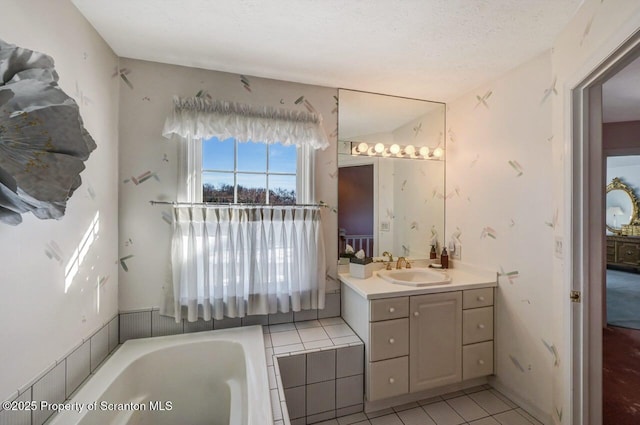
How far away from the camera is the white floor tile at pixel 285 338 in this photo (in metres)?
1.68

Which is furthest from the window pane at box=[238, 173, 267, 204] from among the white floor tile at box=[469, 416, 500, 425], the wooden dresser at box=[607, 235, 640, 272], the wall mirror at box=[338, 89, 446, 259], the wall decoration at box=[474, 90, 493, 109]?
the wooden dresser at box=[607, 235, 640, 272]

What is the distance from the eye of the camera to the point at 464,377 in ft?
5.87

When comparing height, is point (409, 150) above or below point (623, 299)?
above

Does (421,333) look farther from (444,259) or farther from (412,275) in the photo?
(444,259)

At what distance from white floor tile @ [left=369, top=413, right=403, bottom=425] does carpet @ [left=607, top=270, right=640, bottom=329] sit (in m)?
3.05

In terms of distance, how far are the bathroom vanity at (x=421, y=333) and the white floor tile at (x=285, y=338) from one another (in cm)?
43

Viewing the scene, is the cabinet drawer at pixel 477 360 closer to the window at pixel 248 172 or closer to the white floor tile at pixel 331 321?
the white floor tile at pixel 331 321

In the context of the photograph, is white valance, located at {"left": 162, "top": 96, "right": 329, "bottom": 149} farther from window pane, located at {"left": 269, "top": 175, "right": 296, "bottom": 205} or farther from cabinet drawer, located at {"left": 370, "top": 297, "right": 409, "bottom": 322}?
cabinet drawer, located at {"left": 370, "top": 297, "right": 409, "bottom": 322}

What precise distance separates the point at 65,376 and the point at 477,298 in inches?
96.1

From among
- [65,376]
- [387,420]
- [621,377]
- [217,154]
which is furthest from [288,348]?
[621,377]

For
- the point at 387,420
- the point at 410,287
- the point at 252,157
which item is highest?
the point at 252,157

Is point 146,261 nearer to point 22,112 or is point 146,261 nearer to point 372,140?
point 22,112

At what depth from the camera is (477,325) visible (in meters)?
1.83

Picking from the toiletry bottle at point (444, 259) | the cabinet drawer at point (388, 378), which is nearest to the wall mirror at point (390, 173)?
the toiletry bottle at point (444, 259)
